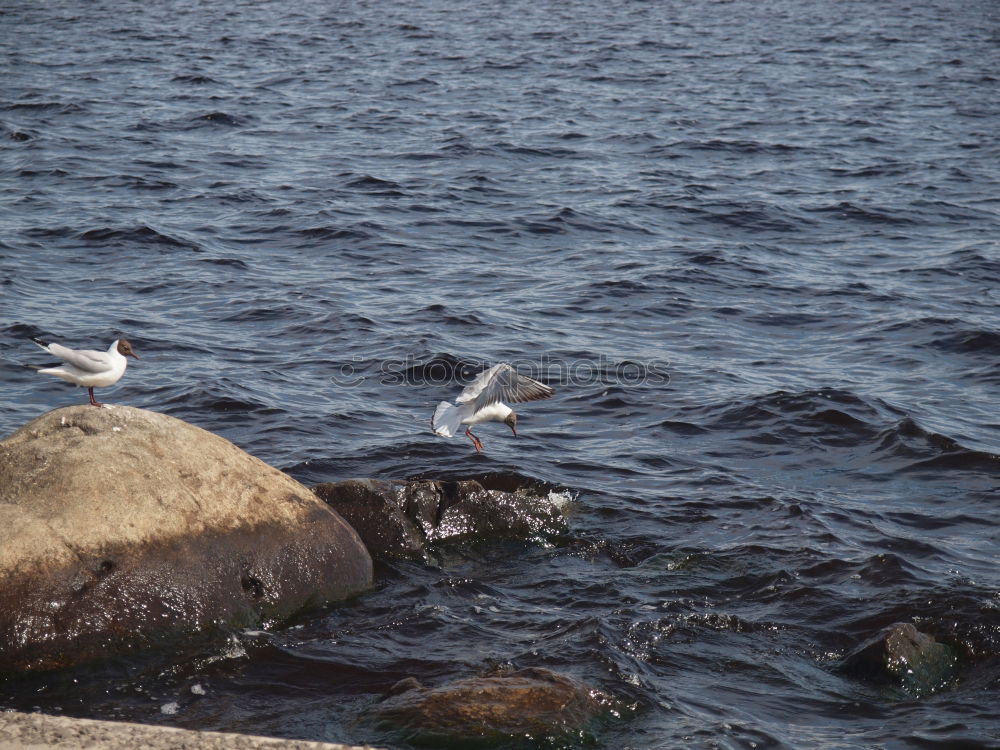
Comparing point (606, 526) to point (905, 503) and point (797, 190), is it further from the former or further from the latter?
point (797, 190)

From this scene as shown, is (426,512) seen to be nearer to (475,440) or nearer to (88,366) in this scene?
(475,440)

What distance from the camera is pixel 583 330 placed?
13773 millimetres

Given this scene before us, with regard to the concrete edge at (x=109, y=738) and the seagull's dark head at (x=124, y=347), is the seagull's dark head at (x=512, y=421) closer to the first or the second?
the seagull's dark head at (x=124, y=347)

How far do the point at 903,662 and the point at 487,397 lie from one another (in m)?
4.19

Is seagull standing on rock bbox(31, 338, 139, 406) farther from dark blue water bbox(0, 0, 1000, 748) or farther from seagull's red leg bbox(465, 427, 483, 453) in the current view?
seagull's red leg bbox(465, 427, 483, 453)

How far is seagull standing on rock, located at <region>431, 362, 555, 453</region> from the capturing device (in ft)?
31.7

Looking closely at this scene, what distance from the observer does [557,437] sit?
36.9 ft

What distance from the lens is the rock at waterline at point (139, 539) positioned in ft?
21.7

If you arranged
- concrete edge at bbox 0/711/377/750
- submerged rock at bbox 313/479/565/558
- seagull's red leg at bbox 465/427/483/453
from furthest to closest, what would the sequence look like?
1. seagull's red leg at bbox 465/427/483/453
2. submerged rock at bbox 313/479/565/558
3. concrete edge at bbox 0/711/377/750

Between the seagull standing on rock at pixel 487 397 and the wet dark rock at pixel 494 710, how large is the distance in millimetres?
3491

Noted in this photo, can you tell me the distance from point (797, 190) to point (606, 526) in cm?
1209

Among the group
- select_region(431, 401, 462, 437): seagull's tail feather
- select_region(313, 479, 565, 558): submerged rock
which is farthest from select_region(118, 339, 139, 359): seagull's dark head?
select_region(431, 401, 462, 437): seagull's tail feather

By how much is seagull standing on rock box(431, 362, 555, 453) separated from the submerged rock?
751 millimetres

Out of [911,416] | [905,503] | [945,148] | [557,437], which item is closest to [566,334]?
[557,437]
